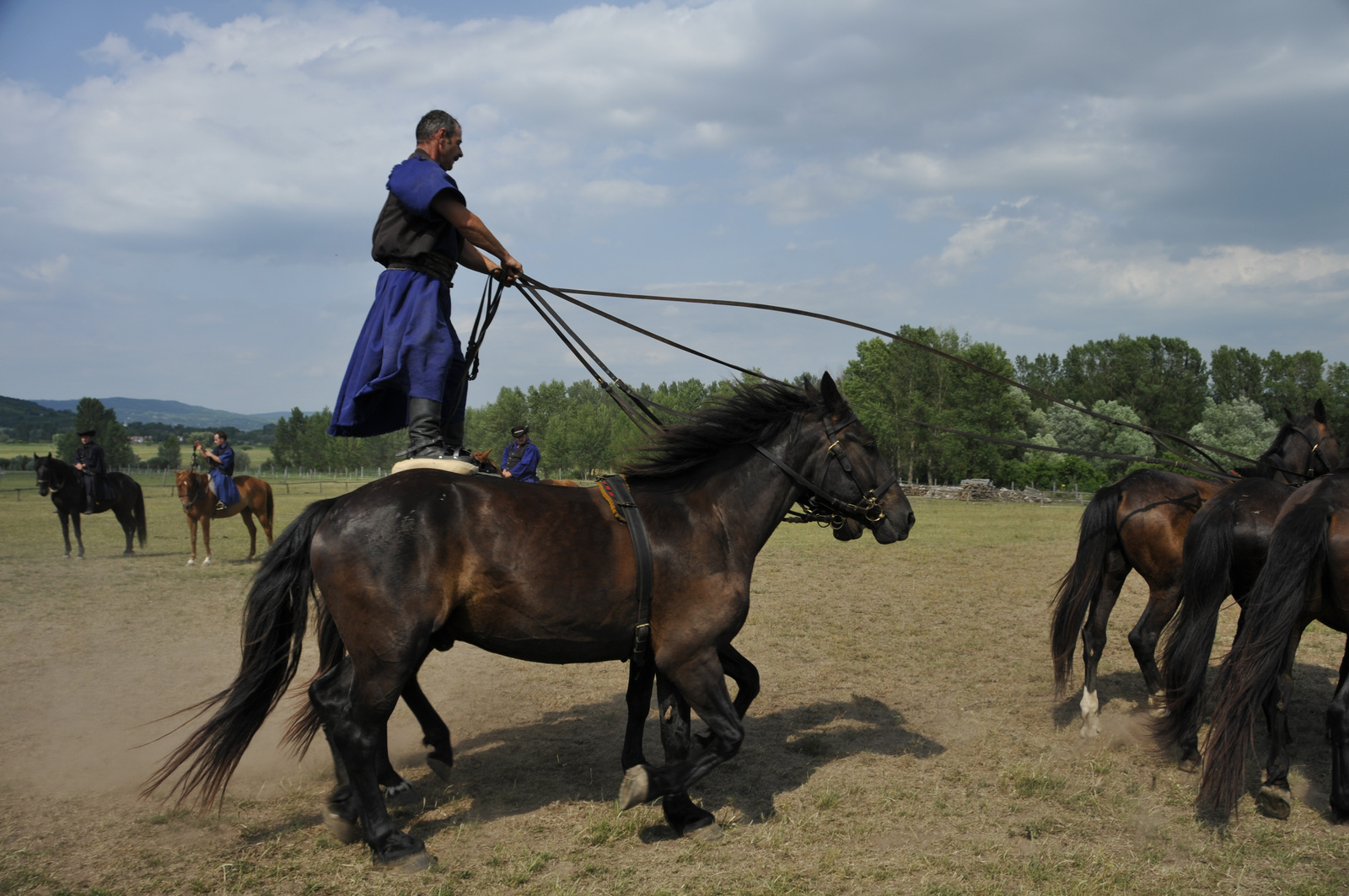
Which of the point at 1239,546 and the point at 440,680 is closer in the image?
the point at 1239,546

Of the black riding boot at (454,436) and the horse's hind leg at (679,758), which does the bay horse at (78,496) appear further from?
the horse's hind leg at (679,758)

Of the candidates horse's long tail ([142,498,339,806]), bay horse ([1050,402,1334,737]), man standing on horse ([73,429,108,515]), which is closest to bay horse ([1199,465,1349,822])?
bay horse ([1050,402,1334,737])

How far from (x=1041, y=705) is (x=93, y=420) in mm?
98478

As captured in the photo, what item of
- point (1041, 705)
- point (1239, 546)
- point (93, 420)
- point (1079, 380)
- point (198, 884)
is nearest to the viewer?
point (198, 884)

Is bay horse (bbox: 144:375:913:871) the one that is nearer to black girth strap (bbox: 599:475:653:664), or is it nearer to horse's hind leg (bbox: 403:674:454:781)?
black girth strap (bbox: 599:475:653:664)

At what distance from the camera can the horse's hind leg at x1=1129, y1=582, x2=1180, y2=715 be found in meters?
6.67

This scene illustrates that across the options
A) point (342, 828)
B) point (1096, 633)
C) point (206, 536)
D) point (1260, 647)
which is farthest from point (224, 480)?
point (1260, 647)

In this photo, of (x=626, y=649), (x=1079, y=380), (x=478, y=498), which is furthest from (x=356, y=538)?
(x=1079, y=380)

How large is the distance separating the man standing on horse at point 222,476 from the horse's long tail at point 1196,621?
16.7 metres

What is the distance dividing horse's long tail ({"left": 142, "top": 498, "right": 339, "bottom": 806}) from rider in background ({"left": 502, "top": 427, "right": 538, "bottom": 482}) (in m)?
9.85

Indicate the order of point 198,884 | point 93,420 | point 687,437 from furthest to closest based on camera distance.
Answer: point 93,420 → point 687,437 → point 198,884

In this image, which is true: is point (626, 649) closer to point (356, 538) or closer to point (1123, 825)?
point (356, 538)

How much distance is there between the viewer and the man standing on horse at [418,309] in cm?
421

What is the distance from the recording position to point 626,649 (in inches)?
170
